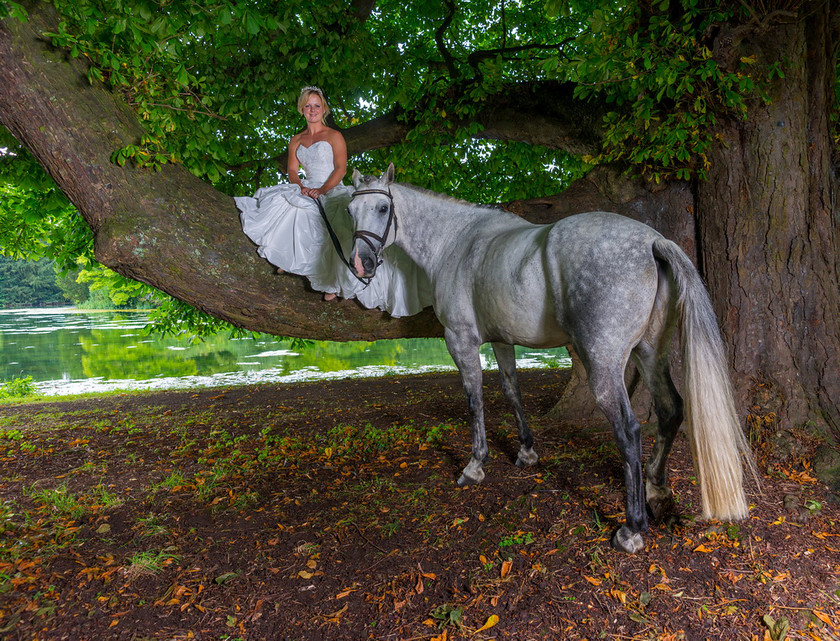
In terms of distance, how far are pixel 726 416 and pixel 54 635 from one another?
3779mm

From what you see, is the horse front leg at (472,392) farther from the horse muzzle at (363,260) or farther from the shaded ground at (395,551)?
the horse muzzle at (363,260)

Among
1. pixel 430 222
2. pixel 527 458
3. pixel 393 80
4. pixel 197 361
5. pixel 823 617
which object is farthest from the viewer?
pixel 197 361

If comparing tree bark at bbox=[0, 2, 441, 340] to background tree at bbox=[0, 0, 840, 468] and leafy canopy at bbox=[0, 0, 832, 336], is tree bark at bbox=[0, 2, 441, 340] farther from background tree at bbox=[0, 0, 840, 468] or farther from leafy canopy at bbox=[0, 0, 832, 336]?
leafy canopy at bbox=[0, 0, 832, 336]

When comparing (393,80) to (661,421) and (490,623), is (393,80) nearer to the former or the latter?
(661,421)

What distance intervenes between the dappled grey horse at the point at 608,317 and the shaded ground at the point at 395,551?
356 millimetres

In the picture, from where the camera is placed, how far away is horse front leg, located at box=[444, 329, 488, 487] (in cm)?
411

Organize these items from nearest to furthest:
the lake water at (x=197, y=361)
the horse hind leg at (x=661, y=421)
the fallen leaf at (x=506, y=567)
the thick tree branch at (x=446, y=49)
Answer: the fallen leaf at (x=506, y=567) → the horse hind leg at (x=661, y=421) → the thick tree branch at (x=446, y=49) → the lake water at (x=197, y=361)

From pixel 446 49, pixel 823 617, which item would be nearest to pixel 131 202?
pixel 446 49

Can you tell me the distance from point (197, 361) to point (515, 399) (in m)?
17.6

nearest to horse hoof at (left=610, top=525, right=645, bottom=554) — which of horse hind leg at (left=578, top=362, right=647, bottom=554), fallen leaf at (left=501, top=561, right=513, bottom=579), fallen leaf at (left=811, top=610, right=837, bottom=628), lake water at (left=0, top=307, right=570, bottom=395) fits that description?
horse hind leg at (left=578, top=362, right=647, bottom=554)

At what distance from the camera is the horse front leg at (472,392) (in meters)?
4.11

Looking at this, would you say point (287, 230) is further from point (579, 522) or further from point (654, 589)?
point (654, 589)

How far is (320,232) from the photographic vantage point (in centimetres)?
501

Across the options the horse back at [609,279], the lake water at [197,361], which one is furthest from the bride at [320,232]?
the lake water at [197,361]
